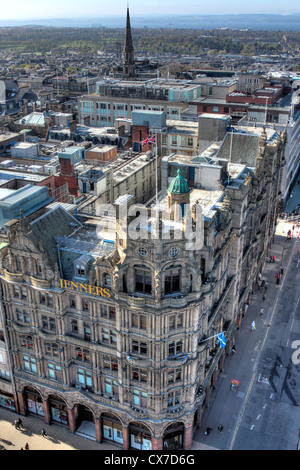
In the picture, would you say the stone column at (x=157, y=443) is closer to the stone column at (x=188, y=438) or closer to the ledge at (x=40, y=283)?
the stone column at (x=188, y=438)

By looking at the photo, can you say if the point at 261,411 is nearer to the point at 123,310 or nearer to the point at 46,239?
the point at 123,310

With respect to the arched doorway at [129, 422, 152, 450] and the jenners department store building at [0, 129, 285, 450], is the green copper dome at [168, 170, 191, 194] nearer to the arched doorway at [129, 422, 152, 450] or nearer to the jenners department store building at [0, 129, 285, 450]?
the jenners department store building at [0, 129, 285, 450]

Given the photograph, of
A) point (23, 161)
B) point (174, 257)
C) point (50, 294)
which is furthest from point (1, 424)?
point (23, 161)

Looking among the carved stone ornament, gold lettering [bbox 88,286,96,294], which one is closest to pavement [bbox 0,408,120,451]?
gold lettering [bbox 88,286,96,294]

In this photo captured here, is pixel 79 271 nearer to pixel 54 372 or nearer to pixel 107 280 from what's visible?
pixel 107 280

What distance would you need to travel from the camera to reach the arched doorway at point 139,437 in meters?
63.8

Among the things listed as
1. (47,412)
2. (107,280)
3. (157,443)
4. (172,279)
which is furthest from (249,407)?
(107,280)

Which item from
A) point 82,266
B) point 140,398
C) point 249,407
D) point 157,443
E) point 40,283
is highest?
point 82,266

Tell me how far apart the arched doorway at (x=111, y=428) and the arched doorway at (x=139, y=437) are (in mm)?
1768

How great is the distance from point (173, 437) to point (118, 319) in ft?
68.0

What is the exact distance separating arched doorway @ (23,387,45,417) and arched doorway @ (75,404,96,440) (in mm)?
6023

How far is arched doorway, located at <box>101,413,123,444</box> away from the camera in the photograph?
65.6 metres

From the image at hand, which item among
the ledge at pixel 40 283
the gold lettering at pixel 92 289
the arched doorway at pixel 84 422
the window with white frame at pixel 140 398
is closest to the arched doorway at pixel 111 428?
the arched doorway at pixel 84 422

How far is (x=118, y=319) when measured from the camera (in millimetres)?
57312
